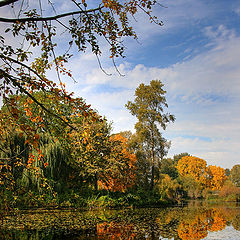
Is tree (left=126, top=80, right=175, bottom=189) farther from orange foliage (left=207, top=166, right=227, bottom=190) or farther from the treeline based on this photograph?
→ orange foliage (left=207, top=166, right=227, bottom=190)

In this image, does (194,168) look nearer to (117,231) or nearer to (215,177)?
(215,177)

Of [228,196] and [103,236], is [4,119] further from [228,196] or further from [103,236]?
[228,196]

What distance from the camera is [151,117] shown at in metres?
23.4

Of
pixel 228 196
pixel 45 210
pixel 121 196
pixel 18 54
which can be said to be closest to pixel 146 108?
pixel 121 196

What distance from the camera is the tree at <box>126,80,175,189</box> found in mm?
22516

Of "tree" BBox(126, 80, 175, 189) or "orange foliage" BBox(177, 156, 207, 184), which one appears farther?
"orange foliage" BBox(177, 156, 207, 184)

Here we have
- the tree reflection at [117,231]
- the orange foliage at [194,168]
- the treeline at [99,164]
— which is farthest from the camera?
the orange foliage at [194,168]

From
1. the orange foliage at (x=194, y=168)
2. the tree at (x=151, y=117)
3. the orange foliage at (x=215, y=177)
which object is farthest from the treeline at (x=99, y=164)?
the orange foliage at (x=215, y=177)

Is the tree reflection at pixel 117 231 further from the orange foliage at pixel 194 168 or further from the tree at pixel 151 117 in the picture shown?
the orange foliage at pixel 194 168

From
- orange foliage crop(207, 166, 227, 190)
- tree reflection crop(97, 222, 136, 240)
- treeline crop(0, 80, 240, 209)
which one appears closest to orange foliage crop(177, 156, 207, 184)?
orange foliage crop(207, 166, 227, 190)

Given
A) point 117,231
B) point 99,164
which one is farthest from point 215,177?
point 117,231

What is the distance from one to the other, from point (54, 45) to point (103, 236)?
233 inches

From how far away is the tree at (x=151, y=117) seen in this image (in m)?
22.5

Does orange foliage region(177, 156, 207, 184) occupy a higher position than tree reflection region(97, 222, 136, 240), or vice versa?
orange foliage region(177, 156, 207, 184)
